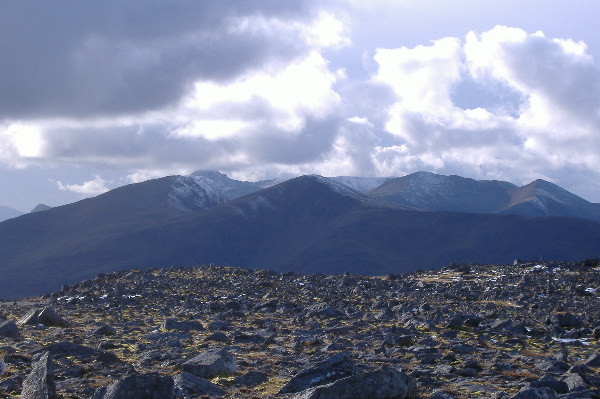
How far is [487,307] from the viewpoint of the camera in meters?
39.8

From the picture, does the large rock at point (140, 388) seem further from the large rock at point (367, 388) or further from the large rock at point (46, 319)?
the large rock at point (46, 319)

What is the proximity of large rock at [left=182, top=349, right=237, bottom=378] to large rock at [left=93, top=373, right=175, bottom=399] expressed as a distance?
4202 mm

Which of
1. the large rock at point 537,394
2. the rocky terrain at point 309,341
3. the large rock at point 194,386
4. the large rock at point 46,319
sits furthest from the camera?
the large rock at point 46,319

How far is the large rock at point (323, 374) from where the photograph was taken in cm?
1706

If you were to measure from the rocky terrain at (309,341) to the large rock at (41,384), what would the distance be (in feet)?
0.15

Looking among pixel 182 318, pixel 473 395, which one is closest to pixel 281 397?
pixel 473 395

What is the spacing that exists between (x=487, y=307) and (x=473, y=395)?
23.2 metres

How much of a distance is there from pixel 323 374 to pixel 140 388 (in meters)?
4.87

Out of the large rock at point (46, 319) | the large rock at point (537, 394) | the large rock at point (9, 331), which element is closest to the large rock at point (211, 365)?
the large rock at point (537, 394)

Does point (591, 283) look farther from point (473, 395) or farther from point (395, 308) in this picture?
point (473, 395)

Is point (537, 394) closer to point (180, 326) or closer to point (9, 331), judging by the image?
point (180, 326)

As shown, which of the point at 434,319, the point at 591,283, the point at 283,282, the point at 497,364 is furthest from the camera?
the point at 283,282

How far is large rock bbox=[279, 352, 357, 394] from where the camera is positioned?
17062 millimetres

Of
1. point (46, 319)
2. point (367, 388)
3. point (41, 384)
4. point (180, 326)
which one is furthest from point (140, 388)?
point (46, 319)
